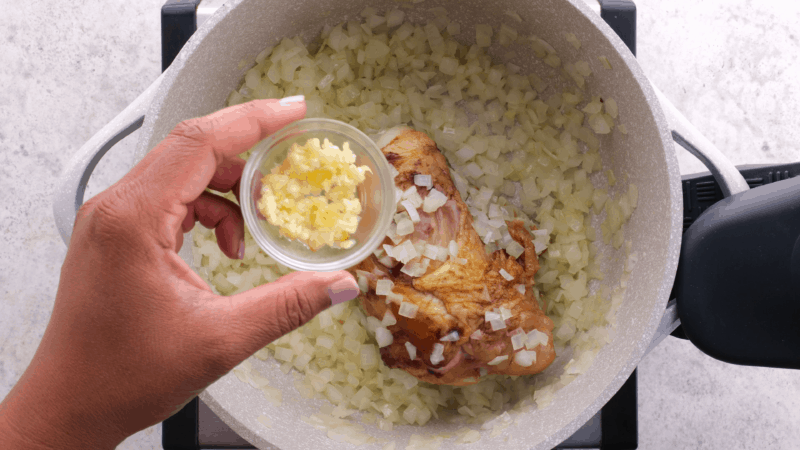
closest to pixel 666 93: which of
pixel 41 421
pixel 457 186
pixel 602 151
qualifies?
pixel 602 151

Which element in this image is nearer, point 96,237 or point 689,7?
point 96,237

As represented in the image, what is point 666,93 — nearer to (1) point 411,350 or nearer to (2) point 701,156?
(2) point 701,156

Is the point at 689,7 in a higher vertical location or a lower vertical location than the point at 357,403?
higher

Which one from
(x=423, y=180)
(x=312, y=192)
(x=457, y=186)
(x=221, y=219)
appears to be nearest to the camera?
(x=312, y=192)

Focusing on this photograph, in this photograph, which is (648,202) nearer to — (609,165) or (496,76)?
(609,165)

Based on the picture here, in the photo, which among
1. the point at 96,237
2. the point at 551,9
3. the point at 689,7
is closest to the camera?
the point at 96,237

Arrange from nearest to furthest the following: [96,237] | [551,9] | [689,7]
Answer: [96,237] → [551,9] → [689,7]

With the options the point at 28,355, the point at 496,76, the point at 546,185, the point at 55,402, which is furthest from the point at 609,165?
the point at 28,355
